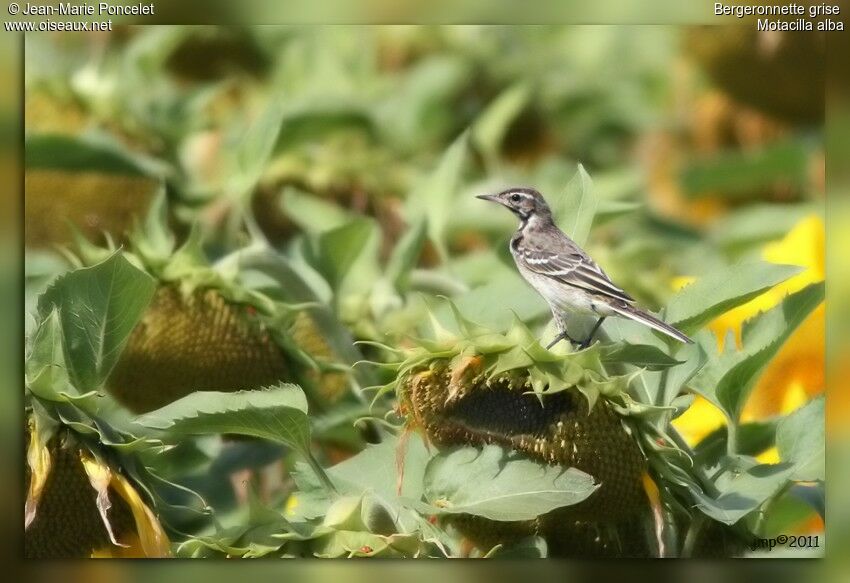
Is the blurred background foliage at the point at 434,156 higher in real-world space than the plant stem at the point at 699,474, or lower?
higher

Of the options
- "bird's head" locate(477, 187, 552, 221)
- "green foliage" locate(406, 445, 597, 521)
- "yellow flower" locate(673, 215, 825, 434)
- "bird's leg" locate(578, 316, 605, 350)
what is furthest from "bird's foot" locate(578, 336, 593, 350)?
"yellow flower" locate(673, 215, 825, 434)

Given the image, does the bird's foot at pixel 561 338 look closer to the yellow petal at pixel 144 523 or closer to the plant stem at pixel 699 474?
the plant stem at pixel 699 474

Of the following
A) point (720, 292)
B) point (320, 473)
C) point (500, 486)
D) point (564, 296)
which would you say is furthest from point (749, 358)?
point (320, 473)

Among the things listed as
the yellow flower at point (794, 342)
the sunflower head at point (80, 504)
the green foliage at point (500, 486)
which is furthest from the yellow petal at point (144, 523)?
the yellow flower at point (794, 342)

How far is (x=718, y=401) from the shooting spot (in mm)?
1302

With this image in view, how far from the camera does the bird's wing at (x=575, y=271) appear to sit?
4.38 feet

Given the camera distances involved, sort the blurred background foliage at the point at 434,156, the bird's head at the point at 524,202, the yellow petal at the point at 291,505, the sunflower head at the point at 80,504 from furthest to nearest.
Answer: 1. the blurred background foliage at the point at 434,156
2. the bird's head at the point at 524,202
3. the yellow petal at the point at 291,505
4. the sunflower head at the point at 80,504

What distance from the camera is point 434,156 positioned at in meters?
2.17

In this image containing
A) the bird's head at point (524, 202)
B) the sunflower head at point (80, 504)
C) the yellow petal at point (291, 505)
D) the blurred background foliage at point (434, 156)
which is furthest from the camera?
the blurred background foliage at point (434, 156)

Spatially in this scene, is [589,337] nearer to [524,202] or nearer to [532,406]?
[532,406]

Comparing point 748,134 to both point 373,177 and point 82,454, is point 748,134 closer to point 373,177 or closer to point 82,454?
point 373,177

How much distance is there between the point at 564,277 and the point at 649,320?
10 centimetres

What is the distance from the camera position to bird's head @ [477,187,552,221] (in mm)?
1451

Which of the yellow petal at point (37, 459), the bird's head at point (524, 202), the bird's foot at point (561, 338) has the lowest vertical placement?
the yellow petal at point (37, 459)
